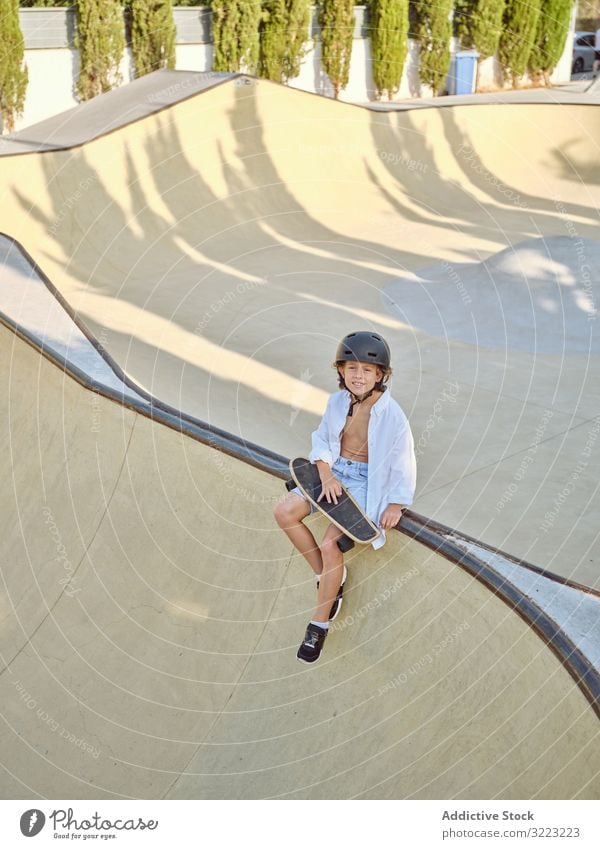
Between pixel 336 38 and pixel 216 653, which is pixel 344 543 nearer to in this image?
pixel 216 653

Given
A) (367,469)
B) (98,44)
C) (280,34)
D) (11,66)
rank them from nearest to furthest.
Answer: (367,469) → (11,66) → (98,44) → (280,34)

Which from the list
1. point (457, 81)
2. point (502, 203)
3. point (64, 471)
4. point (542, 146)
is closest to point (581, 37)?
point (457, 81)

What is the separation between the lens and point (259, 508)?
5586 millimetres

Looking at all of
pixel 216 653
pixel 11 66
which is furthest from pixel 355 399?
pixel 11 66

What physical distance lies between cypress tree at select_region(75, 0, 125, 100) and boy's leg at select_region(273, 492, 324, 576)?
21.3m

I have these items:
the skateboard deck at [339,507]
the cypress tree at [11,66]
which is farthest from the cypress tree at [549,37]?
the skateboard deck at [339,507]

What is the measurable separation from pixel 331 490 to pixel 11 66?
67.1 feet

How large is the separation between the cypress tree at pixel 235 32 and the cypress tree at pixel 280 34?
517mm

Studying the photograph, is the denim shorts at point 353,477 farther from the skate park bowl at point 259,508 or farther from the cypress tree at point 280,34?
the cypress tree at point 280,34

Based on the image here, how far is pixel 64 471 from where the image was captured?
674cm

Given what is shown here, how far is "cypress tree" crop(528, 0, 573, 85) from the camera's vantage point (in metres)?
31.1

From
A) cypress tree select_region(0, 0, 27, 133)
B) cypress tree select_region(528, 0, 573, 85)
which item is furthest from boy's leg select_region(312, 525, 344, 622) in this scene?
cypress tree select_region(528, 0, 573, 85)

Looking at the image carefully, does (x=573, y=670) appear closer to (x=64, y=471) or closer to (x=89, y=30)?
(x=64, y=471)
